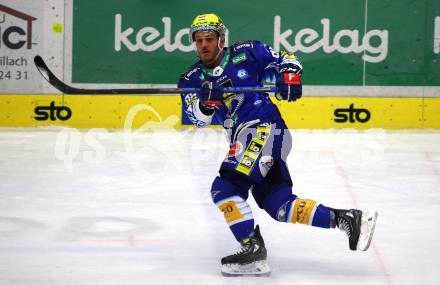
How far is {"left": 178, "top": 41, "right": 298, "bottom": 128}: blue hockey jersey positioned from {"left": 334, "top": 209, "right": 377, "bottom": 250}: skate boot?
57 cm

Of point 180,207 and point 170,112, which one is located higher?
point 170,112

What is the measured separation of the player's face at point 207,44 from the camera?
13.5ft

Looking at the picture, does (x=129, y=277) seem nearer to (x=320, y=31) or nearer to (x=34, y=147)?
(x=34, y=147)

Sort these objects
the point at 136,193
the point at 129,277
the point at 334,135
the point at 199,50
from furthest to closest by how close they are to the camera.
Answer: the point at 334,135 < the point at 136,193 < the point at 199,50 < the point at 129,277

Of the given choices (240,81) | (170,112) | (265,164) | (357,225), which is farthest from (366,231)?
(170,112)

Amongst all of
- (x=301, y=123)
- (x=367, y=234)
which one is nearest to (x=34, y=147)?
(x=301, y=123)

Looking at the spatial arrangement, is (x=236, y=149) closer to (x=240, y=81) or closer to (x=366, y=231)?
(x=240, y=81)

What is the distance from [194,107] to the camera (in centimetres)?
420

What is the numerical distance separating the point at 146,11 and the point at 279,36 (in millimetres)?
1279

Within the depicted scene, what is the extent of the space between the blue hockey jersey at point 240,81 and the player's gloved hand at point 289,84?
0.12m

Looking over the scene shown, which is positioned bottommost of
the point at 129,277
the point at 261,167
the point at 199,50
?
the point at 129,277

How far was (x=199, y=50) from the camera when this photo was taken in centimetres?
415

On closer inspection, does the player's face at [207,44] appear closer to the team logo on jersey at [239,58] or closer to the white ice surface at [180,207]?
the team logo on jersey at [239,58]

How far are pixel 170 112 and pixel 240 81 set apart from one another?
173 inches
